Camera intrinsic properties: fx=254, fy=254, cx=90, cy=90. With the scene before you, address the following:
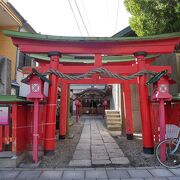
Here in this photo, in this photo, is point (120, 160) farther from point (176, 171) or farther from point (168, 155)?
point (176, 171)

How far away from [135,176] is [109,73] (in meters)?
3.38

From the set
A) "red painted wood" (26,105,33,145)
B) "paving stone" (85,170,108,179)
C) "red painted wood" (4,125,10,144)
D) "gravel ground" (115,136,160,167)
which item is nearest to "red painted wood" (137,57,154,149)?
"gravel ground" (115,136,160,167)

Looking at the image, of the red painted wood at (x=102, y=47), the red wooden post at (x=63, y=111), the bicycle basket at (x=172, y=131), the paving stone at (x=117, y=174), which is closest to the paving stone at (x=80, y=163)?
the paving stone at (x=117, y=174)

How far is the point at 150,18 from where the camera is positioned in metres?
10.7

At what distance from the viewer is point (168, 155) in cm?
762

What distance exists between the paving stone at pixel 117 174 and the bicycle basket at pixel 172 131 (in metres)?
1.86

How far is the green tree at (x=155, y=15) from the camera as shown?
10078 millimetres

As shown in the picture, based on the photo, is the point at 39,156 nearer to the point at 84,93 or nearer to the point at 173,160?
the point at 173,160

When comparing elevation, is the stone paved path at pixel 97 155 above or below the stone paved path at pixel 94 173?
above

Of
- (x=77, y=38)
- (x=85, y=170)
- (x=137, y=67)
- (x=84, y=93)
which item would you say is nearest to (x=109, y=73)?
(x=137, y=67)

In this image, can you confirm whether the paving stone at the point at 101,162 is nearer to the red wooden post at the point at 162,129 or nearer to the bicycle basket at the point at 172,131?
the red wooden post at the point at 162,129

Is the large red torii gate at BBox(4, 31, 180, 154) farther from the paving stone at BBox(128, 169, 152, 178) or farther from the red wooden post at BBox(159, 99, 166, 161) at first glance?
the paving stone at BBox(128, 169, 152, 178)

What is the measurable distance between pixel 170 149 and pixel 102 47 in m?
3.88

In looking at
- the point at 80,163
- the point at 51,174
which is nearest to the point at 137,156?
the point at 80,163
